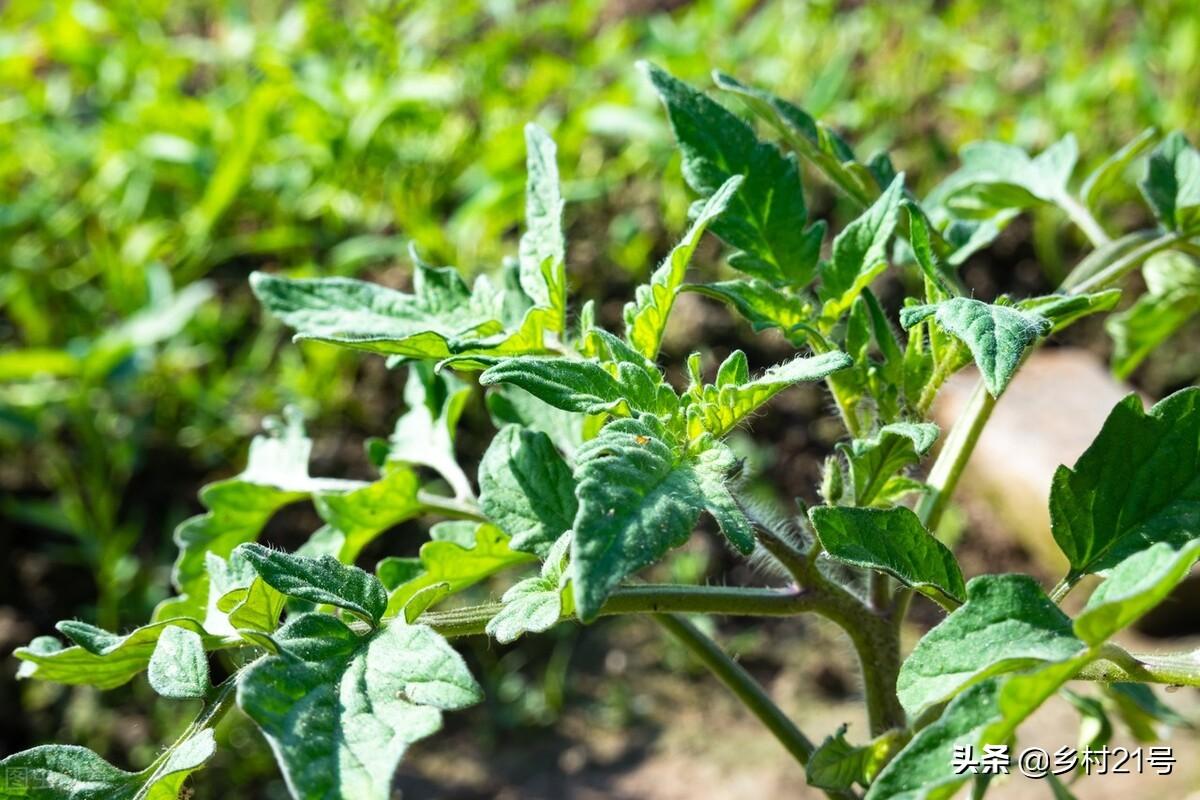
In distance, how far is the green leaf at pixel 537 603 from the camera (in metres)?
0.93

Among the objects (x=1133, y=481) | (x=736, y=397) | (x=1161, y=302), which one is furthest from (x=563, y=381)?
(x=1161, y=302)

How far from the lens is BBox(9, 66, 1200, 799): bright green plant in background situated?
0.86m

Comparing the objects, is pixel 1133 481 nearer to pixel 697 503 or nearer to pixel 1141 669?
pixel 1141 669

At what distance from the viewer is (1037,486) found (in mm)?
2965

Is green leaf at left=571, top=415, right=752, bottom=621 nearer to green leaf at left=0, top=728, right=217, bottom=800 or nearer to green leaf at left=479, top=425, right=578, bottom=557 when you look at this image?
green leaf at left=479, top=425, right=578, bottom=557

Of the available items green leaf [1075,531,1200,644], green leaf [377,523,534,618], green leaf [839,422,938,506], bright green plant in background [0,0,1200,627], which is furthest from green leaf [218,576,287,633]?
bright green plant in background [0,0,1200,627]

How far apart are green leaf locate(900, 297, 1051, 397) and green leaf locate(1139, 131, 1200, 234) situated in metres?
0.47

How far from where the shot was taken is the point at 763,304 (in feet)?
3.79

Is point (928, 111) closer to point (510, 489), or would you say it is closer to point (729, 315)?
point (729, 315)

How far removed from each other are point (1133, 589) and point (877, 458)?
30cm

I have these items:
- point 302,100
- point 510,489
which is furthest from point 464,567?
point 302,100

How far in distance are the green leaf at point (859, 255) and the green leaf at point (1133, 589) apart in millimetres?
383

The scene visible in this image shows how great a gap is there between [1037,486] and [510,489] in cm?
214

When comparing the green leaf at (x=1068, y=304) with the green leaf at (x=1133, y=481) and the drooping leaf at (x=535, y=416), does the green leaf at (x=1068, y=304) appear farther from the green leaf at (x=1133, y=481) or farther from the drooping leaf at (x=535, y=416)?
the drooping leaf at (x=535, y=416)
